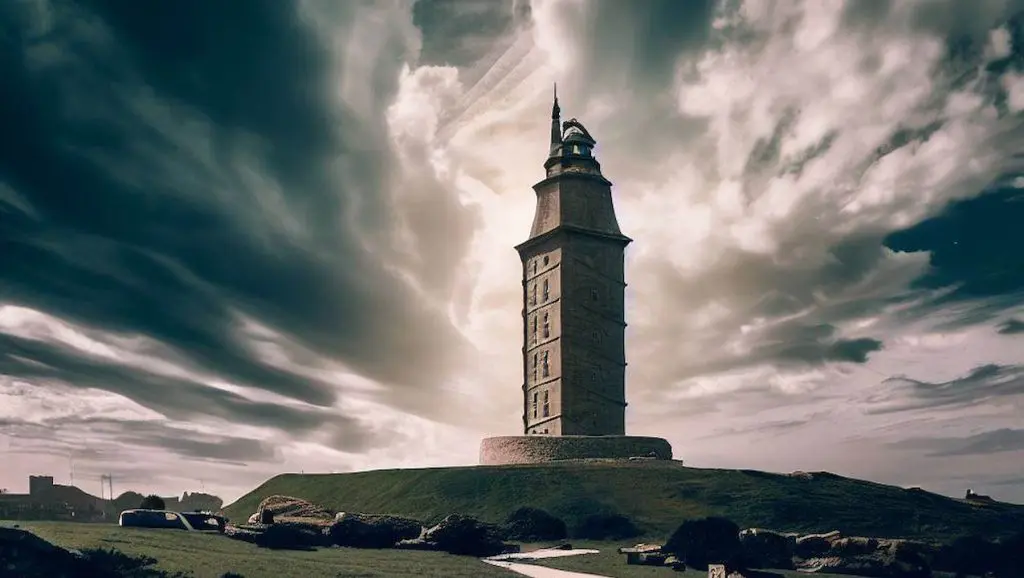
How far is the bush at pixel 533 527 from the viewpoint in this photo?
47688mm

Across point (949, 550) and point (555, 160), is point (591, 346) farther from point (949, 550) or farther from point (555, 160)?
point (949, 550)

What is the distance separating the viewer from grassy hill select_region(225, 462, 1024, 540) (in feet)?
165

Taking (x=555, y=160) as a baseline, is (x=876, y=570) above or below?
below

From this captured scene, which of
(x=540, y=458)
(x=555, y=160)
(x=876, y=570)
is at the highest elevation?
(x=555, y=160)

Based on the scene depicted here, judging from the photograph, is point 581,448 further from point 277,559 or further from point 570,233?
point 277,559

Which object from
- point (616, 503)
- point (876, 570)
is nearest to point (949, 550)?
point (876, 570)

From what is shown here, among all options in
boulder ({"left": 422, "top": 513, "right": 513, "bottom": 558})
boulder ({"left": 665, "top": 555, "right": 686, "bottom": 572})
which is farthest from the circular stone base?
boulder ({"left": 665, "top": 555, "right": 686, "bottom": 572})

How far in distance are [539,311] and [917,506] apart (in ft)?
107

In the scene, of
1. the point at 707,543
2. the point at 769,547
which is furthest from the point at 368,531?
the point at 769,547

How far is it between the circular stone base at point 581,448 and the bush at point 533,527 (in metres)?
18.2

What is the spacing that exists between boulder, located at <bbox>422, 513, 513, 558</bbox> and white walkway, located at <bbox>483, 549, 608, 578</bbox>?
64 centimetres

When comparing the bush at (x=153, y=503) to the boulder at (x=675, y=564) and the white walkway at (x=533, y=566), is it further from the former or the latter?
the boulder at (x=675, y=564)

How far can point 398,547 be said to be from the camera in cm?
4112

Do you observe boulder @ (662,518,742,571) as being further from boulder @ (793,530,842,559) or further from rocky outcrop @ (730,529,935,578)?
boulder @ (793,530,842,559)
